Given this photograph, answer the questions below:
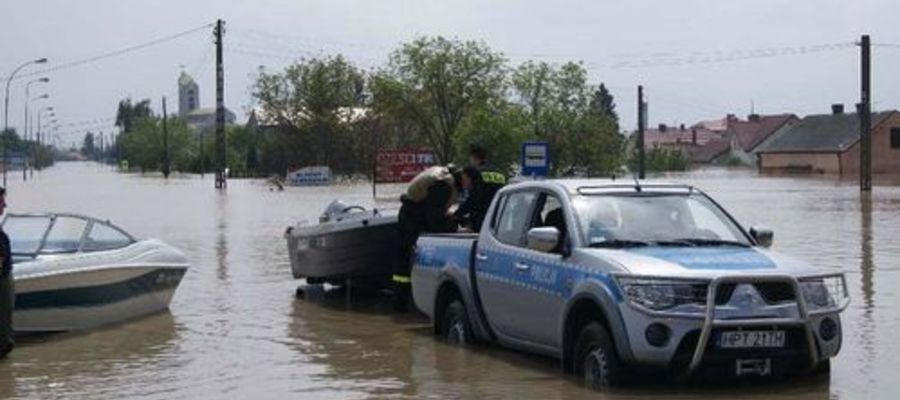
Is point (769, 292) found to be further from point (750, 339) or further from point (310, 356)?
point (310, 356)

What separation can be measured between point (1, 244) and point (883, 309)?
361 inches

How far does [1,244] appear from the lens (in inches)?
479

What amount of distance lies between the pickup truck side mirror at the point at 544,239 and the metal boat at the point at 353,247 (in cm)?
546

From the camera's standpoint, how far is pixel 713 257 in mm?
9648

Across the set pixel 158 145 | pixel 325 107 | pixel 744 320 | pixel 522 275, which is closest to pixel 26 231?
pixel 522 275

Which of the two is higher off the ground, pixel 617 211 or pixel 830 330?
pixel 617 211

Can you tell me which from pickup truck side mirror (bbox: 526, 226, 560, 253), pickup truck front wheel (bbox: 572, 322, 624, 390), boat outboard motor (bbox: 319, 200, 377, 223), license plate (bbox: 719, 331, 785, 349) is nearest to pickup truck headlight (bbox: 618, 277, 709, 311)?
license plate (bbox: 719, 331, 785, 349)

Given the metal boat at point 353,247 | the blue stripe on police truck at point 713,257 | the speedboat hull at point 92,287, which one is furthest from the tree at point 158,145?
the blue stripe on police truck at point 713,257

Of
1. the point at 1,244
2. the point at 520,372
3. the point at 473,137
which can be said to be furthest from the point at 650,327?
the point at 473,137

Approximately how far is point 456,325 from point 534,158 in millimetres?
11802

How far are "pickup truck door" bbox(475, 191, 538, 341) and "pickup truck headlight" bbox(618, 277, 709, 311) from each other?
71.1 inches

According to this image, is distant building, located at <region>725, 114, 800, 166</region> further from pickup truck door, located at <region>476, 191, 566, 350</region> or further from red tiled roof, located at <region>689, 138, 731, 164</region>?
pickup truck door, located at <region>476, 191, 566, 350</region>

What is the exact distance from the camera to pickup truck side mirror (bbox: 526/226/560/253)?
401 inches

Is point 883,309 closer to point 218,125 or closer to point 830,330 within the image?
point 830,330
